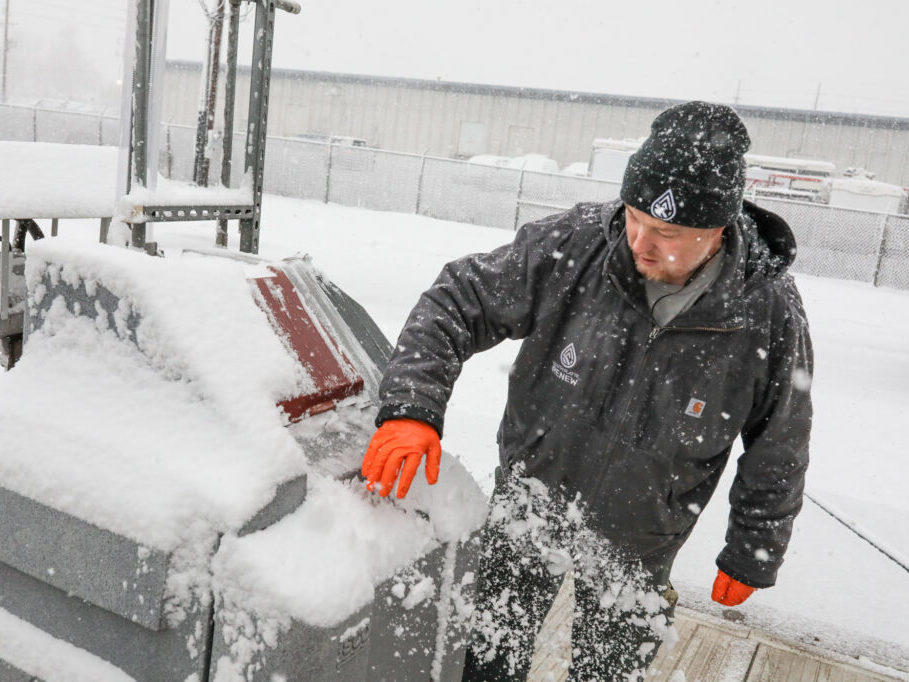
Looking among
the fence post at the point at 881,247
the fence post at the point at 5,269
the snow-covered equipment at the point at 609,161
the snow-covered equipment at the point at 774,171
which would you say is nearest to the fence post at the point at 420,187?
the snow-covered equipment at the point at 774,171

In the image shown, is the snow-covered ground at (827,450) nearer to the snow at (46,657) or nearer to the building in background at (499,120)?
the snow at (46,657)

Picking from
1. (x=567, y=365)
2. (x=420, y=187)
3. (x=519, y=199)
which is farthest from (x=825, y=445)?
(x=420, y=187)

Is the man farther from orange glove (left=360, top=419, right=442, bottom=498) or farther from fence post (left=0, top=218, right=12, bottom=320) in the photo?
fence post (left=0, top=218, right=12, bottom=320)

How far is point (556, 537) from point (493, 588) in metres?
0.24

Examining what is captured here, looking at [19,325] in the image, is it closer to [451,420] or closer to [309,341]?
[309,341]

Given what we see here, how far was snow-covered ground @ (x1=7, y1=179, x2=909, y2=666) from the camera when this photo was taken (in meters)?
3.08

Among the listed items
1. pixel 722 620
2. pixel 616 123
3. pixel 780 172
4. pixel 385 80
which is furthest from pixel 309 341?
pixel 385 80

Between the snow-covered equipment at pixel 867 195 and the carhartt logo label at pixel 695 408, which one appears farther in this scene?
the snow-covered equipment at pixel 867 195

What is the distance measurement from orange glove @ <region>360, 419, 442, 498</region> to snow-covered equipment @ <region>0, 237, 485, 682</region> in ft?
0.15

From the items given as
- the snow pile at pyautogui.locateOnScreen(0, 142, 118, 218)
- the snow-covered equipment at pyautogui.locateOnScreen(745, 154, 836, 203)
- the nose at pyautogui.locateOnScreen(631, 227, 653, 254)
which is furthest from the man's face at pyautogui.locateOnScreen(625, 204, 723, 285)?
the snow-covered equipment at pyautogui.locateOnScreen(745, 154, 836, 203)

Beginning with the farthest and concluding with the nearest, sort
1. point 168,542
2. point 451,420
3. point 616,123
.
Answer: point 616,123 → point 451,420 → point 168,542

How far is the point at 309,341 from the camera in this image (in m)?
1.67

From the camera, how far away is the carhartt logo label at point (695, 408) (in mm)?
1822

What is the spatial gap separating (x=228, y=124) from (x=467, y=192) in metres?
13.4
